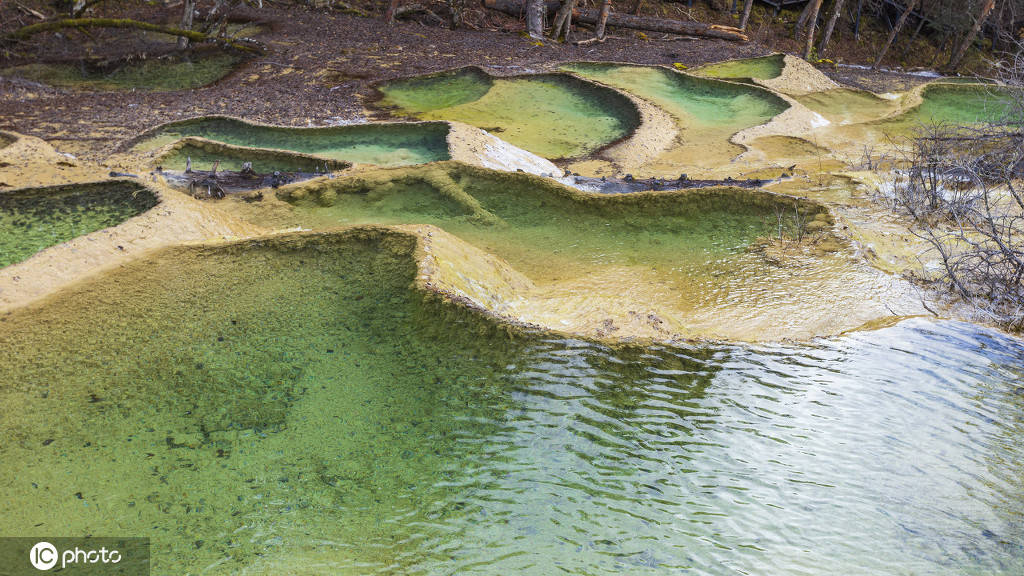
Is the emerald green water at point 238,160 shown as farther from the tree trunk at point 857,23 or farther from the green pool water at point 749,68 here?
the tree trunk at point 857,23

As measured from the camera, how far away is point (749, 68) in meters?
14.6

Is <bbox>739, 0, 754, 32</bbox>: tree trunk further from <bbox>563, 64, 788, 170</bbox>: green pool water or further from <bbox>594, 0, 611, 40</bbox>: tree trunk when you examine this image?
<bbox>563, 64, 788, 170</bbox>: green pool water

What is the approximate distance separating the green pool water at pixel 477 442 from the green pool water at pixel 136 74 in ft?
29.8

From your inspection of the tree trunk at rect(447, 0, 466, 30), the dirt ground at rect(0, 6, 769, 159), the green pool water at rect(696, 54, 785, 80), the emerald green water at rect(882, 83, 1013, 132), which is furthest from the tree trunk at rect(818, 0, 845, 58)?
the tree trunk at rect(447, 0, 466, 30)

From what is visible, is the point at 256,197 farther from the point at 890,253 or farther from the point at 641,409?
the point at 890,253

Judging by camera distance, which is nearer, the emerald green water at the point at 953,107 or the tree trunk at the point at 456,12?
the emerald green water at the point at 953,107

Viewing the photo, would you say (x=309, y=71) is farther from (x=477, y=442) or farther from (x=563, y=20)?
(x=477, y=442)

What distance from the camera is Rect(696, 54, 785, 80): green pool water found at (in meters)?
13.9

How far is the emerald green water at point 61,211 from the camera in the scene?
5.82m

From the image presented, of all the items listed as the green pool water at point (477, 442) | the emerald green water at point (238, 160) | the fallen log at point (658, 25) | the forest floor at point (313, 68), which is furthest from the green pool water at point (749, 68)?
the green pool water at point (477, 442)

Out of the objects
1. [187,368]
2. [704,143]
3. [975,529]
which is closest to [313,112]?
[704,143]

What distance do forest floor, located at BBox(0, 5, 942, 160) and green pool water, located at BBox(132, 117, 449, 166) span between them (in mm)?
577

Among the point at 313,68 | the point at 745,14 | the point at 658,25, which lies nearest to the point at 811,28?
the point at 745,14

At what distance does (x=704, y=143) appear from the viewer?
989 cm
